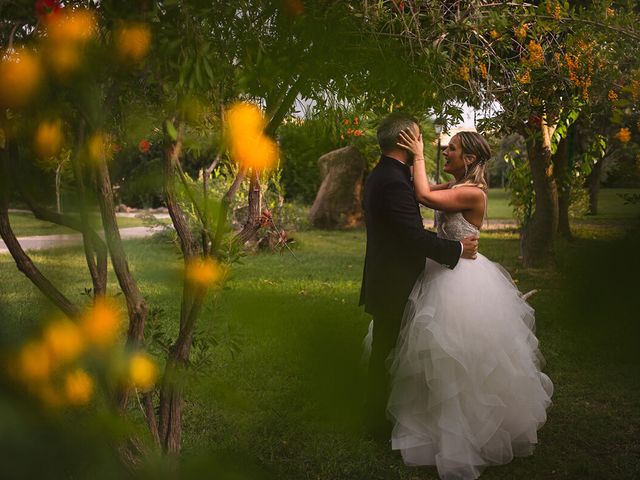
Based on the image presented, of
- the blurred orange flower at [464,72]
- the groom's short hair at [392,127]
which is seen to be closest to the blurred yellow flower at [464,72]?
the blurred orange flower at [464,72]

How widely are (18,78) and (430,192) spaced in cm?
298

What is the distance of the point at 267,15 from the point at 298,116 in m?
0.23

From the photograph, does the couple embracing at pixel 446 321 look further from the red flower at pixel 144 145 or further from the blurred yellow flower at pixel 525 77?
the red flower at pixel 144 145

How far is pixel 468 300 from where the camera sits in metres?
3.54

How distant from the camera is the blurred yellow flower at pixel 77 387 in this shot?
1.93ft

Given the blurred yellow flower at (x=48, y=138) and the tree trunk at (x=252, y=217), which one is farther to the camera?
the tree trunk at (x=252, y=217)

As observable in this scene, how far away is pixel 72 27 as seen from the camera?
0.96 meters

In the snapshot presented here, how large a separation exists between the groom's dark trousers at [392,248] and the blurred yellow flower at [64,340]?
291 cm

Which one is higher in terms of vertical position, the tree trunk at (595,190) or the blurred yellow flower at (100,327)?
the tree trunk at (595,190)

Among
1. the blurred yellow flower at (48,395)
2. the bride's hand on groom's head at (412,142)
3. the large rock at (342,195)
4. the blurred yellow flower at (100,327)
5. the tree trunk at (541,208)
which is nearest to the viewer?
the blurred yellow flower at (48,395)

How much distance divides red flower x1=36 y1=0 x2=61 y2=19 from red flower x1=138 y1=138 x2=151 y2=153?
36 cm

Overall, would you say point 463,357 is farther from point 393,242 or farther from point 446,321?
point 393,242

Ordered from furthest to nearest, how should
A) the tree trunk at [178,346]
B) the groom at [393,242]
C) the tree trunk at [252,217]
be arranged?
1. the groom at [393,242]
2. the tree trunk at [252,217]
3. the tree trunk at [178,346]

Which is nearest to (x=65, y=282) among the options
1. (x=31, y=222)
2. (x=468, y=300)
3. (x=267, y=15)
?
(x=31, y=222)
